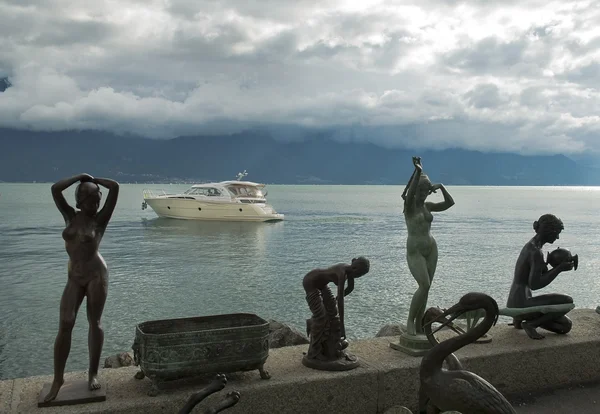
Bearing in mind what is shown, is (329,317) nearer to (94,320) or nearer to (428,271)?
(428,271)

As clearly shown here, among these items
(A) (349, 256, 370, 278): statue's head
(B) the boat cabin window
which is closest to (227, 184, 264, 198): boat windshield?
(B) the boat cabin window

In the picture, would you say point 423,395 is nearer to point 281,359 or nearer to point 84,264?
point 281,359

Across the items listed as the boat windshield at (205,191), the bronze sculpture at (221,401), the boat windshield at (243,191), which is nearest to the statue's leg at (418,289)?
the bronze sculpture at (221,401)

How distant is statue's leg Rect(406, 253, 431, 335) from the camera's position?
6.73 metres

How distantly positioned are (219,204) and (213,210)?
1065mm

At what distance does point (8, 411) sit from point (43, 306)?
15.1 meters

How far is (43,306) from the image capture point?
60.6ft

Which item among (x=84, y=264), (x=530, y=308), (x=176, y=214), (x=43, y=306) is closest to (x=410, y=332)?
(x=530, y=308)

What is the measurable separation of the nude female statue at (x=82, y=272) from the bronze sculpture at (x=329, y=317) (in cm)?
211

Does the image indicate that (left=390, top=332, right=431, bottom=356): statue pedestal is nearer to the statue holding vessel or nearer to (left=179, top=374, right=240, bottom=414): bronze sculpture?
the statue holding vessel

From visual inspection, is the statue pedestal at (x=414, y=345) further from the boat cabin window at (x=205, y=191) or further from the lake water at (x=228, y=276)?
the boat cabin window at (x=205, y=191)

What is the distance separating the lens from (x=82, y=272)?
511 cm

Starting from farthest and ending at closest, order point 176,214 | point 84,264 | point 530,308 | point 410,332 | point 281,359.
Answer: point 176,214
point 530,308
point 410,332
point 281,359
point 84,264

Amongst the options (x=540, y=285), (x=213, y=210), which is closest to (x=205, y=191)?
(x=213, y=210)
